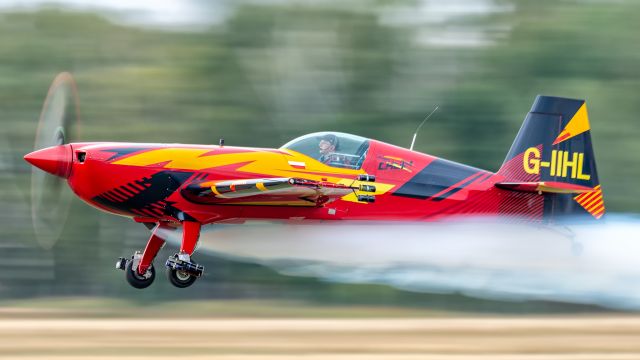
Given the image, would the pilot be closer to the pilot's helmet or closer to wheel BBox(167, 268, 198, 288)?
the pilot's helmet

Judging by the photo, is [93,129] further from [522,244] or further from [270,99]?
[522,244]

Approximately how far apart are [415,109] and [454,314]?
5255 mm

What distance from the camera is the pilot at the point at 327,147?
13773 mm

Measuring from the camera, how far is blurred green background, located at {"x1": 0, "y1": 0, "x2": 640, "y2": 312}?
922 inches

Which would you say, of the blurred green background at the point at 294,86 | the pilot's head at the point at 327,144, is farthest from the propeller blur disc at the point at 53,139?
the blurred green background at the point at 294,86

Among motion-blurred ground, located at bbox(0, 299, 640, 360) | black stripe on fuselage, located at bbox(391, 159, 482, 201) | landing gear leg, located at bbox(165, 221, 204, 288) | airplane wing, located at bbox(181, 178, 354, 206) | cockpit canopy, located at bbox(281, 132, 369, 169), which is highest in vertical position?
cockpit canopy, located at bbox(281, 132, 369, 169)

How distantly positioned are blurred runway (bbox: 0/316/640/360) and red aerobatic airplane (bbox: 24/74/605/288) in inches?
48.1

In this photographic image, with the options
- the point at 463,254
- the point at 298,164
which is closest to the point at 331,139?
the point at 298,164

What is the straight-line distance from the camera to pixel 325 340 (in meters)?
14.1

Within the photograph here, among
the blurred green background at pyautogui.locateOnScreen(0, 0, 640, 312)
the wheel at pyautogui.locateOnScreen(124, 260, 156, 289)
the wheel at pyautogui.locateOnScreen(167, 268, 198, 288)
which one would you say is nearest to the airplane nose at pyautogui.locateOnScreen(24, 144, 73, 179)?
the wheel at pyautogui.locateOnScreen(124, 260, 156, 289)

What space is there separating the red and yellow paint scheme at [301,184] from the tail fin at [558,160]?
18 millimetres

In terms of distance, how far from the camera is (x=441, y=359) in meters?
12.4

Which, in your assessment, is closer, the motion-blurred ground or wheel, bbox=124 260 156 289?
the motion-blurred ground

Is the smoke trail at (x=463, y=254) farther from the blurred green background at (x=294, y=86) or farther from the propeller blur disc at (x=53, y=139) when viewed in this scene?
the blurred green background at (x=294, y=86)
